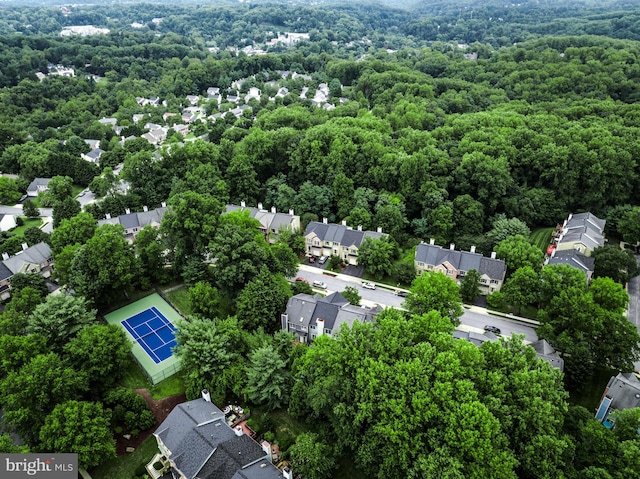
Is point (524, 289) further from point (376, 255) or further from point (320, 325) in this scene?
point (320, 325)

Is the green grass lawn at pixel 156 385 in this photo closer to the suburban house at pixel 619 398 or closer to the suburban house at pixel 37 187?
the suburban house at pixel 619 398

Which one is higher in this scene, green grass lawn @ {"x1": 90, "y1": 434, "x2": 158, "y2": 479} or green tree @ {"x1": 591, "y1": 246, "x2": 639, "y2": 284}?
green tree @ {"x1": 591, "y1": 246, "x2": 639, "y2": 284}

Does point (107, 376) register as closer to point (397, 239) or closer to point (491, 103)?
point (397, 239)

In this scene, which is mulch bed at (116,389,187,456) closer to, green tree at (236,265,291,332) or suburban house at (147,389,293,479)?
suburban house at (147,389,293,479)

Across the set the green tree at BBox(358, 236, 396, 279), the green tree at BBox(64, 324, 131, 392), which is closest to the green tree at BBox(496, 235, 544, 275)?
the green tree at BBox(358, 236, 396, 279)

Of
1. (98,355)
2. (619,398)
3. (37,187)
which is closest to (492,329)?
(619,398)

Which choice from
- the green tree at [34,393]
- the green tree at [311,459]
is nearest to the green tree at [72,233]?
the green tree at [34,393]
